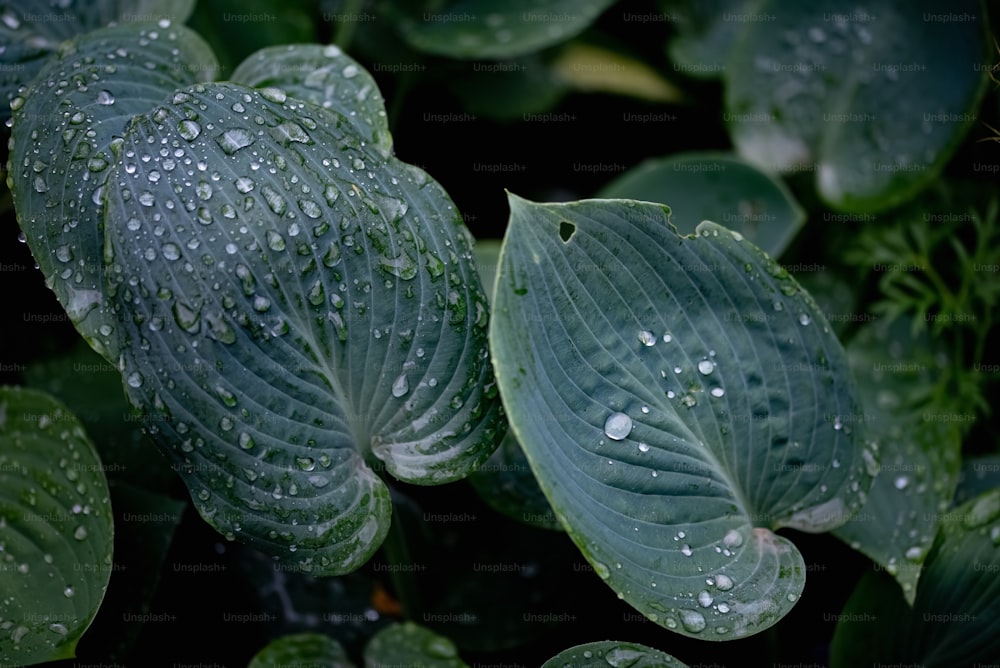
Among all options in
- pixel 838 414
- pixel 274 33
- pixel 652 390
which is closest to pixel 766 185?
pixel 838 414

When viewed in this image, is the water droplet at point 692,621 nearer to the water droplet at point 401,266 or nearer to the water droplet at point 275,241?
the water droplet at point 401,266

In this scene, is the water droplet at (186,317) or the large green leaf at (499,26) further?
the large green leaf at (499,26)

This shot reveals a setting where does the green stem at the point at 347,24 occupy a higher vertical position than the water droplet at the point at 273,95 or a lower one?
lower

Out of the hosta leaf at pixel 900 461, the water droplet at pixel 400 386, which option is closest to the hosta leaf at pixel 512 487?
the water droplet at pixel 400 386

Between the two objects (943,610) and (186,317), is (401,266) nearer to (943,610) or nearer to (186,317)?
(186,317)

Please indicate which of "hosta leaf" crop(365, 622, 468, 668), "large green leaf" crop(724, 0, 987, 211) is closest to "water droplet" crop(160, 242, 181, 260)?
"hosta leaf" crop(365, 622, 468, 668)

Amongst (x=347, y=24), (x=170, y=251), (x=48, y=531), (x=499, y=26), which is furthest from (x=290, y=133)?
(x=499, y=26)

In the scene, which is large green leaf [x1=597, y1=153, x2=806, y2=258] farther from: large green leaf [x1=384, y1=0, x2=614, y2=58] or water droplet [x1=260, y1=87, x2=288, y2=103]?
water droplet [x1=260, y1=87, x2=288, y2=103]
